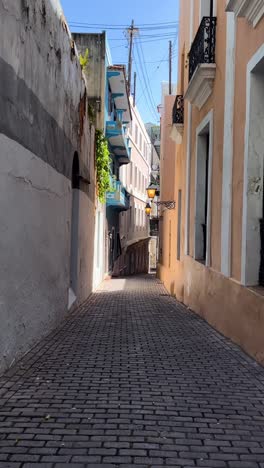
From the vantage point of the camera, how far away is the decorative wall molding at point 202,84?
8.96 meters

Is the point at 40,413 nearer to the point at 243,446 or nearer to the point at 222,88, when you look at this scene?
the point at 243,446

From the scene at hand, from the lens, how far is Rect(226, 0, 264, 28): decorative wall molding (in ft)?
19.1

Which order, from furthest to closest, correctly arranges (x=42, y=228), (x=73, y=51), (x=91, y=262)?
1. (x=91, y=262)
2. (x=73, y=51)
3. (x=42, y=228)

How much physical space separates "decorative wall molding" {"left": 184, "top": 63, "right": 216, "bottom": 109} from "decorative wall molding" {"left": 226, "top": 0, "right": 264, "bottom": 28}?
2408 millimetres

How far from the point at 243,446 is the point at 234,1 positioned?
17.5 feet

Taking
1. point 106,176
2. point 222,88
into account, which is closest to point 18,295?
point 222,88

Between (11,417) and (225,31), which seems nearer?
(11,417)

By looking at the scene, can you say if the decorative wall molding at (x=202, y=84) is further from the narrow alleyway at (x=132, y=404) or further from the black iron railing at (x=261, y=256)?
the narrow alleyway at (x=132, y=404)

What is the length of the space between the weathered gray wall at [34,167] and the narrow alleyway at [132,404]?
2.00 feet

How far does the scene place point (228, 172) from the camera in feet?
24.8

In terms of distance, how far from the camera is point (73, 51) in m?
9.17

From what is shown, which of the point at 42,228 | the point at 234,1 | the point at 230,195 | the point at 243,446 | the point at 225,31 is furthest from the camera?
the point at 225,31

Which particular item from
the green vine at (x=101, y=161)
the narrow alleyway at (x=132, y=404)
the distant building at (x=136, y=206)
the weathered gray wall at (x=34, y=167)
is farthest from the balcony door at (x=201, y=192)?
the distant building at (x=136, y=206)

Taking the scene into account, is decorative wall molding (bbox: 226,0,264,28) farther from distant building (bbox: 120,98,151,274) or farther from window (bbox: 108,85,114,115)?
distant building (bbox: 120,98,151,274)
